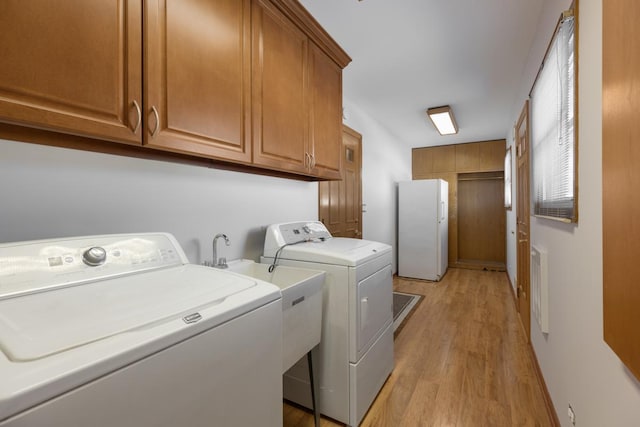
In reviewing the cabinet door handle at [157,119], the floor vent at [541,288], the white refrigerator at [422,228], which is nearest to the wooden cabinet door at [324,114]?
the cabinet door handle at [157,119]

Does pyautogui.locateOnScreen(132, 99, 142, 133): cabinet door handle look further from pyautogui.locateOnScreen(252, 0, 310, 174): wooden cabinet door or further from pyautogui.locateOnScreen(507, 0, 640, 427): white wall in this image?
pyautogui.locateOnScreen(507, 0, 640, 427): white wall

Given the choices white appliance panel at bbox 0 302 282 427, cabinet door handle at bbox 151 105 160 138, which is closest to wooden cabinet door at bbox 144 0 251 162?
cabinet door handle at bbox 151 105 160 138

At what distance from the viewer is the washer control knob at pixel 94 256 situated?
95 cm

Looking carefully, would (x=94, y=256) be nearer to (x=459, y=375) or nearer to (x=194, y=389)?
(x=194, y=389)

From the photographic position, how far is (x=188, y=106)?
45.5 inches

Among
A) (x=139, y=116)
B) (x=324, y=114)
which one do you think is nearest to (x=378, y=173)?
(x=324, y=114)

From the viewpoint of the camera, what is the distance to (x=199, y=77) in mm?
1192

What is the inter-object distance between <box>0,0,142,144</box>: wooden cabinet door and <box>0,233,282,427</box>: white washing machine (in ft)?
1.31

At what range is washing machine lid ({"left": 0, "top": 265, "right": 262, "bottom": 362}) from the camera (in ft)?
1.87

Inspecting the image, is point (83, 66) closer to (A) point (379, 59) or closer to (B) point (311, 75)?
(B) point (311, 75)

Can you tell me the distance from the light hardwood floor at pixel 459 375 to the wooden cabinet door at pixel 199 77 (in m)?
1.65

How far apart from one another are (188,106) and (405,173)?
4.93m

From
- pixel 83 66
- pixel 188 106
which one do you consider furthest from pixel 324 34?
pixel 83 66

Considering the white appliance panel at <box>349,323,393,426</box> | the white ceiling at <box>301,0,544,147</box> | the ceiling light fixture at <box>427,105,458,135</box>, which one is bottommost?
the white appliance panel at <box>349,323,393,426</box>
